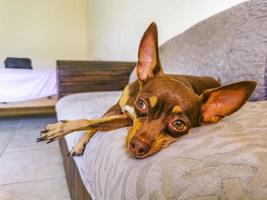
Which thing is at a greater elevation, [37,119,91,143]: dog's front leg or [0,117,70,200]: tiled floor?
[37,119,91,143]: dog's front leg

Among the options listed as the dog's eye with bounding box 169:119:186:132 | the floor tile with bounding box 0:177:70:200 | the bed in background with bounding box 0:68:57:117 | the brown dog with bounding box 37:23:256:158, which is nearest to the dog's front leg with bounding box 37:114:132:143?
the brown dog with bounding box 37:23:256:158

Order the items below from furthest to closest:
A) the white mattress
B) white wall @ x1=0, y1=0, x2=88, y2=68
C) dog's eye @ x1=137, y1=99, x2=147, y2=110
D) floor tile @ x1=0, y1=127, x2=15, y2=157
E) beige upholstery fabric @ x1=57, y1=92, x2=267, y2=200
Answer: white wall @ x1=0, y1=0, x2=88, y2=68, the white mattress, floor tile @ x1=0, y1=127, x2=15, y2=157, dog's eye @ x1=137, y1=99, x2=147, y2=110, beige upholstery fabric @ x1=57, y1=92, x2=267, y2=200

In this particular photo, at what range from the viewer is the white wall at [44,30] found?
4488 millimetres

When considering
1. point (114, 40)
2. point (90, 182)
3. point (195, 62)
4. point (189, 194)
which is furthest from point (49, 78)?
point (189, 194)

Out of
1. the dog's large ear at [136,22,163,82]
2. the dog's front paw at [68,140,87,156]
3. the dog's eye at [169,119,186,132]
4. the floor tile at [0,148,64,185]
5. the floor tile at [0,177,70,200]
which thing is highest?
the dog's large ear at [136,22,163,82]

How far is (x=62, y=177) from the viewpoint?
180cm

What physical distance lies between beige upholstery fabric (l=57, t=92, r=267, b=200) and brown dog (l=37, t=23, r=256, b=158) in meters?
0.03

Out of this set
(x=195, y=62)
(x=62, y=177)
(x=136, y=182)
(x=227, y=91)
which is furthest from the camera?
(x=62, y=177)

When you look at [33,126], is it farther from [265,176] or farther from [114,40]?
[265,176]

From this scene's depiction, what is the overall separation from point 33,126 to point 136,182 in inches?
100

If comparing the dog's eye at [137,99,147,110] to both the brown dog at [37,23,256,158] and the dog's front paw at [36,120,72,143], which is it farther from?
the dog's front paw at [36,120,72,143]

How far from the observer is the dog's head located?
2.12ft

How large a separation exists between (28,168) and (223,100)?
1561 millimetres

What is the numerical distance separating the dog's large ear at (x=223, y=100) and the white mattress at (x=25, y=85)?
7.58 feet
